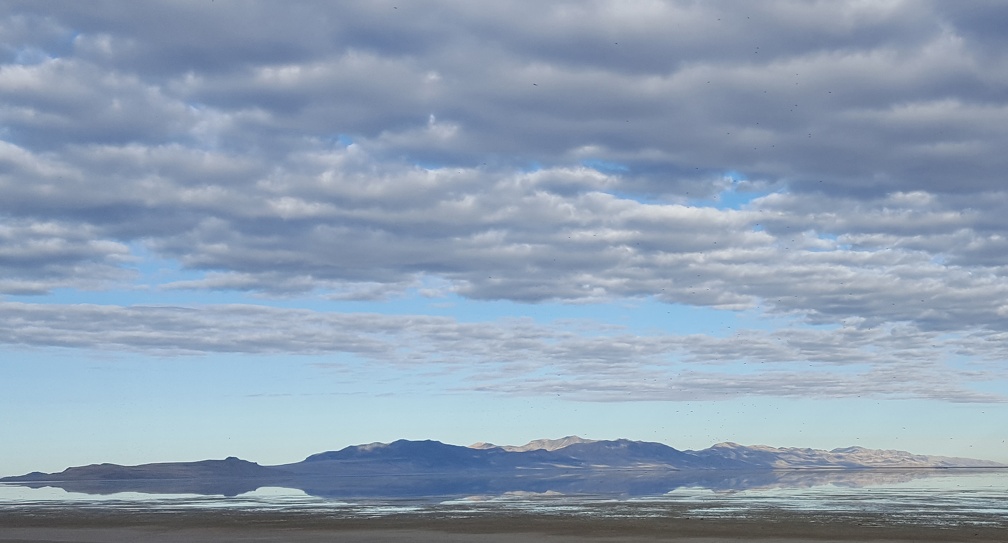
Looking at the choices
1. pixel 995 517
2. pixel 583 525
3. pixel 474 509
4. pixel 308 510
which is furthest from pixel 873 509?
pixel 308 510

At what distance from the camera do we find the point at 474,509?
97.8 meters

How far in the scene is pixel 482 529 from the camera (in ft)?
224

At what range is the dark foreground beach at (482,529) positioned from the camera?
59.1 m

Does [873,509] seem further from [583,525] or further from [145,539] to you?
[145,539]

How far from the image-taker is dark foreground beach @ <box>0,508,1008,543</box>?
59.1m

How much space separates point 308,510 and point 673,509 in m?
36.9

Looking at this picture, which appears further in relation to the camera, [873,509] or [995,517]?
[873,509]

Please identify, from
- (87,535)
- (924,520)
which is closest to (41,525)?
(87,535)

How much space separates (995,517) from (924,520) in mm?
6643

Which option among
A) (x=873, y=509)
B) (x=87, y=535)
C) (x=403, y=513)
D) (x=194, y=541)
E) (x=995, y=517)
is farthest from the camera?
(x=403, y=513)

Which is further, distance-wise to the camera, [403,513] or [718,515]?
[403,513]

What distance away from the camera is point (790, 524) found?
223 ft

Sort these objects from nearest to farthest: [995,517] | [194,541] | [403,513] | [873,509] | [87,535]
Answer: [194,541] < [87,535] < [995,517] < [873,509] < [403,513]

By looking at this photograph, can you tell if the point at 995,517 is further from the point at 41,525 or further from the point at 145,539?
the point at 41,525
